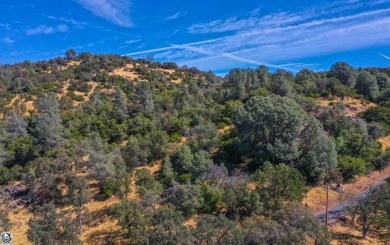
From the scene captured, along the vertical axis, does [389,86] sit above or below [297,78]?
below

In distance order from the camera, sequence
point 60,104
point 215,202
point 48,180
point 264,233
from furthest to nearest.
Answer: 1. point 60,104
2. point 48,180
3. point 215,202
4. point 264,233

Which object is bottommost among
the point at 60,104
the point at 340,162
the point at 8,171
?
the point at 340,162

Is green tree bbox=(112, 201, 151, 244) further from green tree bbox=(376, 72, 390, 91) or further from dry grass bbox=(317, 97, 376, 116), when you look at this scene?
green tree bbox=(376, 72, 390, 91)

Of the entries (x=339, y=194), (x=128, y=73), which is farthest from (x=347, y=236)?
(x=128, y=73)

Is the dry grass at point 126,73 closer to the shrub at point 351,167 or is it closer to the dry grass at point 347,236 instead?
the shrub at point 351,167

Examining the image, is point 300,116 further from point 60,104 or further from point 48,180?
point 60,104

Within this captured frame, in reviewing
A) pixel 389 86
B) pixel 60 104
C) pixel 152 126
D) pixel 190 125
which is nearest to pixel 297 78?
pixel 389 86

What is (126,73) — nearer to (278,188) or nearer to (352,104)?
(352,104)
